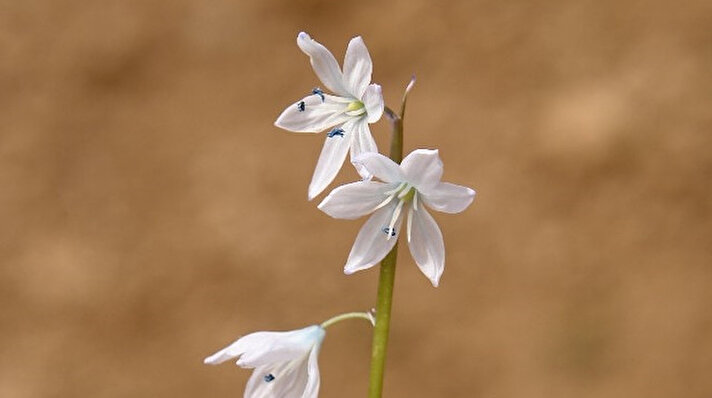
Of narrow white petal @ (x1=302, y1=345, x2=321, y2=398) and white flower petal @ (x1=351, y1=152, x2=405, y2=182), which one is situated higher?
white flower petal @ (x1=351, y1=152, x2=405, y2=182)

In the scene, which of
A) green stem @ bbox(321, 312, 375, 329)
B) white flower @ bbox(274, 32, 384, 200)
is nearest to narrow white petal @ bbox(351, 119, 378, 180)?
white flower @ bbox(274, 32, 384, 200)

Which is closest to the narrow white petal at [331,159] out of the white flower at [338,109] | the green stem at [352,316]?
the white flower at [338,109]

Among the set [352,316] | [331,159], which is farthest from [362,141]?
[352,316]

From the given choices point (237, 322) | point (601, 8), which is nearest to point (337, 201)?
point (237, 322)

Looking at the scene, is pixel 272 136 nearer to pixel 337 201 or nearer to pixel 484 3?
pixel 484 3

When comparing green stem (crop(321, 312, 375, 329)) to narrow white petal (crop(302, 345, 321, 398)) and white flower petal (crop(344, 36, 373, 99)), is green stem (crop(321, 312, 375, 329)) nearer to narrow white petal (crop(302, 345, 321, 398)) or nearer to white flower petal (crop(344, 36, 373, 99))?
narrow white petal (crop(302, 345, 321, 398))

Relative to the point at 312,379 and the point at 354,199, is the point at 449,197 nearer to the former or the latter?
the point at 354,199


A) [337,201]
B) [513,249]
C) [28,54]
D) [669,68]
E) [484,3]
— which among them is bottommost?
[337,201]
